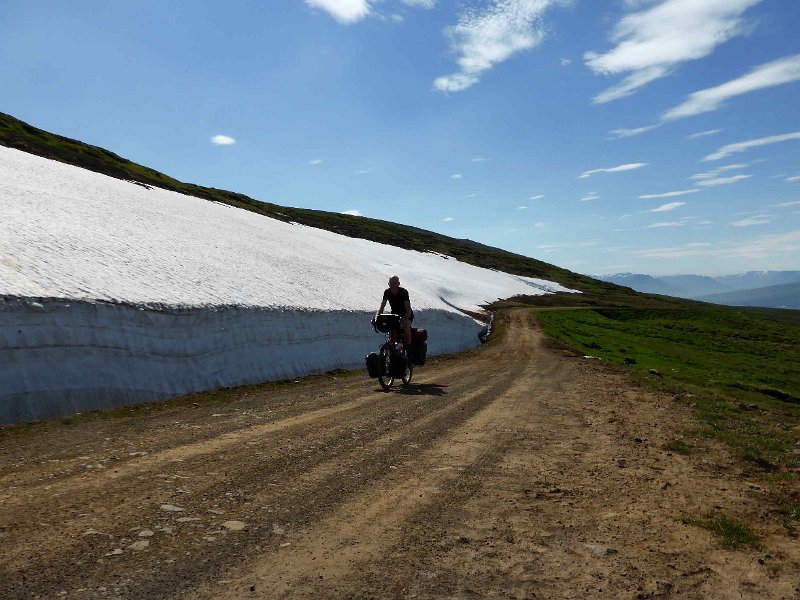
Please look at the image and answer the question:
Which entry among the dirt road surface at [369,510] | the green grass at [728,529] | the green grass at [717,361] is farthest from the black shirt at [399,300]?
the green grass at [728,529]

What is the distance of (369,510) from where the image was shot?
5.48 m

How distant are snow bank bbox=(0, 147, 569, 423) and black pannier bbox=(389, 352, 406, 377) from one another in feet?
14.6

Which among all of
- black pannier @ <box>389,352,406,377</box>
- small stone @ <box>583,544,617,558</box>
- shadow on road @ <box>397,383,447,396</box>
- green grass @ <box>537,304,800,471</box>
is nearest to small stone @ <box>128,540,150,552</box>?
small stone @ <box>583,544,617,558</box>

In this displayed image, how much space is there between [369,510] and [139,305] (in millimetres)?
10330

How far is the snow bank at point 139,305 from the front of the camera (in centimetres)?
1071

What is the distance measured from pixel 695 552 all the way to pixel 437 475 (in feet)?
9.68

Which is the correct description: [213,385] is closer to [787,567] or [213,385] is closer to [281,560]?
[281,560]

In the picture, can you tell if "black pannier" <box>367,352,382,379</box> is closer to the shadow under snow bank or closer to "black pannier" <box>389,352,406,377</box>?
"black pannier" <box>389,352,406,377</box>

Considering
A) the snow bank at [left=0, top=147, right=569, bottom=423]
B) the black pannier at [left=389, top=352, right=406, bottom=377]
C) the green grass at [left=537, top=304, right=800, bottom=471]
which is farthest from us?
the black pannier at [left=389, top=352, right=406, bottom=377]

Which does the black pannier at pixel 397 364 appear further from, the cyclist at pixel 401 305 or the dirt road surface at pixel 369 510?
the dirt road surface at pixel 369 510

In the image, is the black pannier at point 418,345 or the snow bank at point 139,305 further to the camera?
the black pannier at point 418,345

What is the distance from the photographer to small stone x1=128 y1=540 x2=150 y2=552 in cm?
432

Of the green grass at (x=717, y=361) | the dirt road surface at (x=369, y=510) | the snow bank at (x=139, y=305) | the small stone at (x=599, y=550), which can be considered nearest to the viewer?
the dirt road surface at (x=369, y=510)

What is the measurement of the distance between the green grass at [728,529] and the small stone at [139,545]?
5.11 meters
